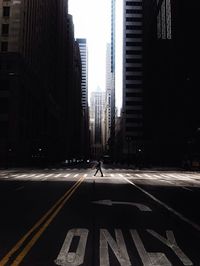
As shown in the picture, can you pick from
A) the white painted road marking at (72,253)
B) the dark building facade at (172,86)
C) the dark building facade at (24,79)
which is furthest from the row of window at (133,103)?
the white painted road marking at (72,253)

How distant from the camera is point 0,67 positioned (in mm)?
69000

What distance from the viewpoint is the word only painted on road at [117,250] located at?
21.2 feet

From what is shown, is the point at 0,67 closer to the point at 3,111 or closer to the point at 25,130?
the point at 3,111

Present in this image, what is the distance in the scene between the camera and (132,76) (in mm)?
129875

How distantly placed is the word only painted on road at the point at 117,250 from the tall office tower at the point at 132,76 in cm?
11403

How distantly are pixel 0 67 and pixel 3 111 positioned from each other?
787 centimetres

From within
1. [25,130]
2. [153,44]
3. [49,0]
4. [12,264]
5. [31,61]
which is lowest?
[12,264]

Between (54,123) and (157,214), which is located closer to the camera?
(157,214)

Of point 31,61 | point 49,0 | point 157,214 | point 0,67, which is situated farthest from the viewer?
point 49,0

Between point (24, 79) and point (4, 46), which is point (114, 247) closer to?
point (4, 46)

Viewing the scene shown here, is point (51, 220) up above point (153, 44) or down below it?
below

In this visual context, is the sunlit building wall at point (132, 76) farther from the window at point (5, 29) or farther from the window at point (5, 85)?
the window at point (5, 29)

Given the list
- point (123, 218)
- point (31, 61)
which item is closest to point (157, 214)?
point (123, 218)

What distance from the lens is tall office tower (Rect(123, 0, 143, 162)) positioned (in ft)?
413
